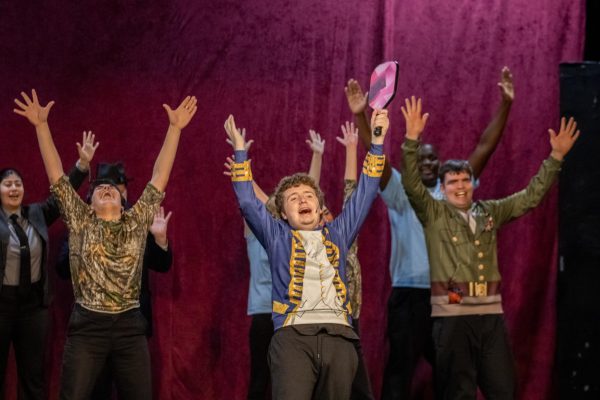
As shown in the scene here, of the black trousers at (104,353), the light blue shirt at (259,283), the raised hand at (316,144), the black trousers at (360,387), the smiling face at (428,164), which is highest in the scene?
the raised hand at (316,144)

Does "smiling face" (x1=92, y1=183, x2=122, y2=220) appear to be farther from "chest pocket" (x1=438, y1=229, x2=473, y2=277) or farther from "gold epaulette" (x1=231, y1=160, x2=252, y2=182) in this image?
"chest pocket" (x1=438, y1=229, x2=473, y2=277)

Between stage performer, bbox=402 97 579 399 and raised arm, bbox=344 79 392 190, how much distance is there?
0.35 metres

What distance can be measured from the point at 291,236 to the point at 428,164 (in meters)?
1.64

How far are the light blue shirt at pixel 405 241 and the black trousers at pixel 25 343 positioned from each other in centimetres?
207

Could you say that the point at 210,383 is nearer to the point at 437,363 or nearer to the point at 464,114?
the point at 437,363

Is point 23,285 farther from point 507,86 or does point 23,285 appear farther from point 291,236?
point 507,86

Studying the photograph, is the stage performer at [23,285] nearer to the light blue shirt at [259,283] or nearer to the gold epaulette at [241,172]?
the light blue shirt at [259,283]

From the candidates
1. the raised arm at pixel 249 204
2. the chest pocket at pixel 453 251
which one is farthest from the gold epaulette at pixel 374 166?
the chest pocket at pixel 453 251

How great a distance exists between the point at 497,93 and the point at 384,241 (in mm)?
1213

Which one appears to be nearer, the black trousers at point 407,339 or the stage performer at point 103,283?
the stage performer at point 103,283

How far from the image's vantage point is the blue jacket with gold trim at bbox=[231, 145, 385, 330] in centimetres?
358

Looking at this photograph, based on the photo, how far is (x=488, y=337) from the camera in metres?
4.36

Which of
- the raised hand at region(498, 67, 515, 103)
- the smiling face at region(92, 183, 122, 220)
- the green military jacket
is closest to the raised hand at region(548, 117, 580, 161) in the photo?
the green military jacket

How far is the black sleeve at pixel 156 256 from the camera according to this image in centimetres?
471
